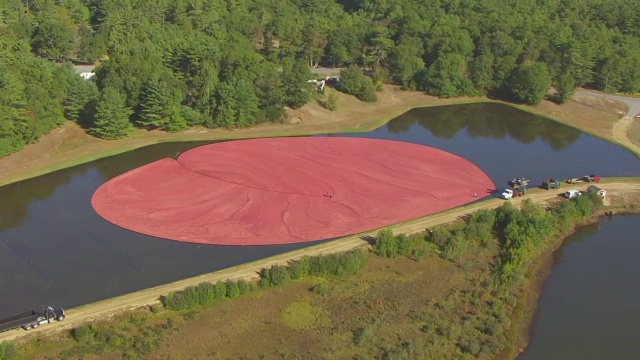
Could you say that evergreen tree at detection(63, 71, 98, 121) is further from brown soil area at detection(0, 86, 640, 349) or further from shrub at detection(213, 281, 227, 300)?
shrub at detection(213, 281, 227, 300)

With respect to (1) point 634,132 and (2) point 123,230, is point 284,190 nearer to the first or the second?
(2) point 123,230

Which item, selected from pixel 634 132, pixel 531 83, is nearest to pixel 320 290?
pixel 634 132

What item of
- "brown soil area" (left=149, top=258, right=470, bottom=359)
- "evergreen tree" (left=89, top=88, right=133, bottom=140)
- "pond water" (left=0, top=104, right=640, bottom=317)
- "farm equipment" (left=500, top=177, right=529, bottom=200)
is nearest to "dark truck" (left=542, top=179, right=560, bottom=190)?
"farm equipment" (left=500, top=177, right=529, bottom=200)

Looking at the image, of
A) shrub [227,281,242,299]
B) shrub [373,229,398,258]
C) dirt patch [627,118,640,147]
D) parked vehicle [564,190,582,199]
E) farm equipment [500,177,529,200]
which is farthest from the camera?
dirt patch [627,118,640,147]

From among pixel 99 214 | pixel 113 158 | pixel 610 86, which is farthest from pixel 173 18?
pixel 610 86

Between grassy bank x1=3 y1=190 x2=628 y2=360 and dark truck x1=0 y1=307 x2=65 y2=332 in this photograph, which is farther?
dark truck x1=0 y1=307 x2=65 y2=332

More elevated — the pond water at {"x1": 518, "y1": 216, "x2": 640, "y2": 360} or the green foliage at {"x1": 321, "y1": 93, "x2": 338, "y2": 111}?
the green foliage at {"x1": 321, "y1": 93, "x2": 338, "y2": 111}

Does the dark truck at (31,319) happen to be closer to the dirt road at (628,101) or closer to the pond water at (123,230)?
the pond water at (123,230)
